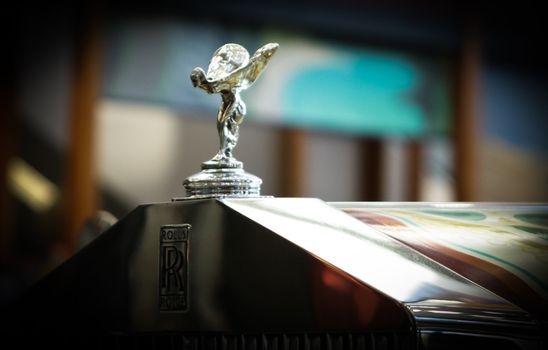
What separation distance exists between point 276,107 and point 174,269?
3.84 metres

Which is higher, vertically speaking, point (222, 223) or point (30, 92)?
point (30, 92)

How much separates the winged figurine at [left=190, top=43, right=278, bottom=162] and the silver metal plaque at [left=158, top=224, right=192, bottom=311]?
5.0 inches

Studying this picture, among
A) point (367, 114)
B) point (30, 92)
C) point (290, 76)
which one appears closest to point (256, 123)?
point (290, 76)

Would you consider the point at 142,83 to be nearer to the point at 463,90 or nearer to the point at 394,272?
the point at 463,90

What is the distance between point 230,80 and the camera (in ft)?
3.99

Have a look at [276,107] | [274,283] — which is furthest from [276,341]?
[276,107]

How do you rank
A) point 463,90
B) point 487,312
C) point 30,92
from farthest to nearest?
point 463,90 → point 30,92 → point 487,312

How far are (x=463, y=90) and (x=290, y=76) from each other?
1.03m

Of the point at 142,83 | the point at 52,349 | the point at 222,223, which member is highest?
the point at 142,83

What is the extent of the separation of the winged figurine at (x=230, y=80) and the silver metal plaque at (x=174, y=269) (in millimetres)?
128

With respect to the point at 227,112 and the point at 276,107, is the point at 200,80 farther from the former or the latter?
the point at 276,107

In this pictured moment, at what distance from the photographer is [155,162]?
4816 mm

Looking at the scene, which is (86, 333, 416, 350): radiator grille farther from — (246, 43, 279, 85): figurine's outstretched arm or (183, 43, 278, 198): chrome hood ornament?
(246, 43, 279, 85): figurine's outstretched arm

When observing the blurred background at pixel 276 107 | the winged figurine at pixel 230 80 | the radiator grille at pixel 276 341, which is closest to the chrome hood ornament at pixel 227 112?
the winged figurine at pixel 230 80
